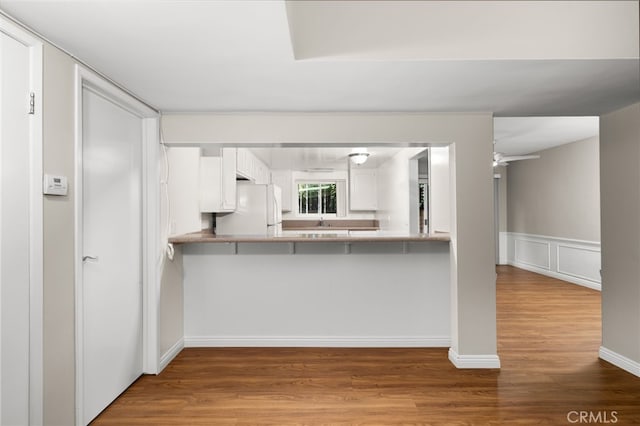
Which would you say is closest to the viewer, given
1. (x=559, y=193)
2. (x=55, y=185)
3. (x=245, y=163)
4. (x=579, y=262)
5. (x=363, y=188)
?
(x=55, y=185)

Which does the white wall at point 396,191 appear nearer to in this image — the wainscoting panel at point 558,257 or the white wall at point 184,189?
the white wall at point 184,189

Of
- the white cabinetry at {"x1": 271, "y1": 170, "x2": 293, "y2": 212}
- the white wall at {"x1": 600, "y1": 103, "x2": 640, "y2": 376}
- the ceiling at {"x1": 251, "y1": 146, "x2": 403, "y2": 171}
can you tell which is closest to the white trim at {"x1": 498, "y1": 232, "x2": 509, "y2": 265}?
the ceiling at {"x1": 251, "y1": 146, "x2": 403, "y2": 171}

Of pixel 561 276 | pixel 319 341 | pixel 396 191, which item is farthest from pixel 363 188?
pixel 319 341

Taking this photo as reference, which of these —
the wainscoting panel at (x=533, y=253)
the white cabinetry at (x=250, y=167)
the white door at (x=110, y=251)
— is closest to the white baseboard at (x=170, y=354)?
the white door at (x=110, y=251)

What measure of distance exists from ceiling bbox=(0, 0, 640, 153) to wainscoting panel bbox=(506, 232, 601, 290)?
408 centimetres

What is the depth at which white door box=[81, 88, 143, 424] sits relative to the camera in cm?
221

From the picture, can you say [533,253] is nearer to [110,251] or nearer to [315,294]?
[315,294]

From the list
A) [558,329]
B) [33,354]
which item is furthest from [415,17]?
[558,329]

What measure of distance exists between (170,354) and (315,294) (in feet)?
4.41

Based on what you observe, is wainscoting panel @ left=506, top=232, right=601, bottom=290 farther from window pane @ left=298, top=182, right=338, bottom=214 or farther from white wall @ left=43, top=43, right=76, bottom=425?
white wall @ left=43, top=43, right=76, bottom=425

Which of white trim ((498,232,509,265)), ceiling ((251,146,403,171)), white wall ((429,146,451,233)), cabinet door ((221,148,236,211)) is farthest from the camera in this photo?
white trim ((498,232,509,265))

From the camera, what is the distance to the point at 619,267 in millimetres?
3047

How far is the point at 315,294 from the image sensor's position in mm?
3543

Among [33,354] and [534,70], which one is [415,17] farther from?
[33,354]
